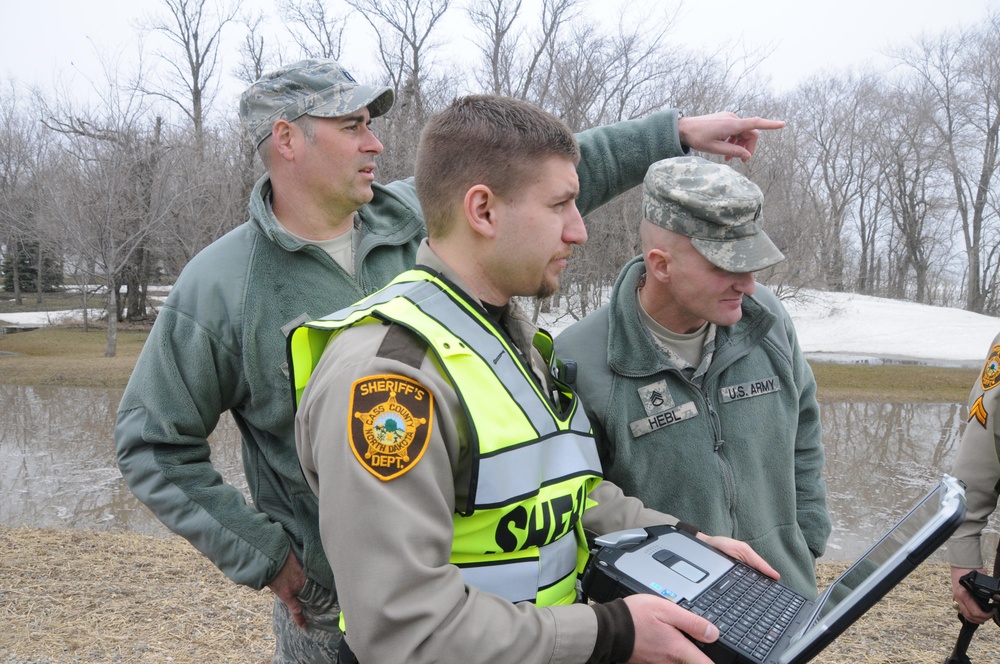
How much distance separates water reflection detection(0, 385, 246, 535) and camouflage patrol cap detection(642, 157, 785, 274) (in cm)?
563

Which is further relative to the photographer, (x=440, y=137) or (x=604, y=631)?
(x=440, y=137)

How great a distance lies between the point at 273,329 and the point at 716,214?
1.45 meters

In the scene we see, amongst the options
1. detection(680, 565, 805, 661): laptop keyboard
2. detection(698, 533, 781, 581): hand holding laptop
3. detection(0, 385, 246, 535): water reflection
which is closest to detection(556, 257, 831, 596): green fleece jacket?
detection(698, 533, 781, 581): hand holding laptop

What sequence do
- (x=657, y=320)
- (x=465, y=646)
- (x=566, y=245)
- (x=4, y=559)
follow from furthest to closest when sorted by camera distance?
(x=4, y=559) < (x=657, y=320) < (x=566, y=245) < (x=465, y=646)

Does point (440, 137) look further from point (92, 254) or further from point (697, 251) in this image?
point (92, 254)

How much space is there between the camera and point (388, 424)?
1419 mm

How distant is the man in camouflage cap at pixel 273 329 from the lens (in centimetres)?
246

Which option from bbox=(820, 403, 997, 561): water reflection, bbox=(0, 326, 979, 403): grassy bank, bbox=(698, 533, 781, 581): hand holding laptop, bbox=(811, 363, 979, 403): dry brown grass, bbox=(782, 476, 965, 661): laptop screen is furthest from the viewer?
bbox=(0, 326, 979, 403): grassy bank

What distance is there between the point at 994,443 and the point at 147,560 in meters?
5.35

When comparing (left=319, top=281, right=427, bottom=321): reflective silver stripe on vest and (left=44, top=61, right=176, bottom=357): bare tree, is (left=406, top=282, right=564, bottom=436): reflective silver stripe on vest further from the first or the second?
(left=44, top=61, right=176, bottom=357): bare tree

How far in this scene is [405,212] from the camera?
2801 mm

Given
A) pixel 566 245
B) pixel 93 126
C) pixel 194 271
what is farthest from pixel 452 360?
pixel 93 126

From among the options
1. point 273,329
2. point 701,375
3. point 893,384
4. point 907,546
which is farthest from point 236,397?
point 893,384

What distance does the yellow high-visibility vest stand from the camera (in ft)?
5.01
